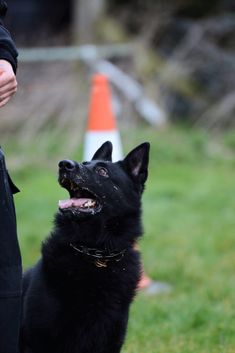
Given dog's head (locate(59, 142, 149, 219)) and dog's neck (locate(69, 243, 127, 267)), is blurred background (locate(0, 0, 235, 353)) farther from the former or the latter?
dog's head (locate(59, 142, 149, 219))

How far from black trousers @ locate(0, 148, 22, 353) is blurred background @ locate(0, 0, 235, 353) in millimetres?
1468

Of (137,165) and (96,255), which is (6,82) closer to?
(96,255)

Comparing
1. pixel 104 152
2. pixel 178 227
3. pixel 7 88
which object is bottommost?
pixel 178 227

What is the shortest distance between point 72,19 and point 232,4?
3.51 meters

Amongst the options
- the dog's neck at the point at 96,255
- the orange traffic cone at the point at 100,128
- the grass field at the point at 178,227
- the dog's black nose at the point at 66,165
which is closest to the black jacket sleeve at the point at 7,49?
the dog's black nose at the point at 66,165

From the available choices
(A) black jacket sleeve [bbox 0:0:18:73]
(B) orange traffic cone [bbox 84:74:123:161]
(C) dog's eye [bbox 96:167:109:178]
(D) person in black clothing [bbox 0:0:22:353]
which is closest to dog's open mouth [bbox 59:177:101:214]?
(C) dog's eye [bbox 96:167:109:178]

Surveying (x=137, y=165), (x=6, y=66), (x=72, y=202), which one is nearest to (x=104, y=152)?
(x=137, y=165)

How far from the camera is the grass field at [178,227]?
14.8 feet

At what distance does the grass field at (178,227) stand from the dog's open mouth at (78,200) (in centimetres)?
101

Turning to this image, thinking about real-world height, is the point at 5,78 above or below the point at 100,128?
above

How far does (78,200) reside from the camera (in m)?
3.67

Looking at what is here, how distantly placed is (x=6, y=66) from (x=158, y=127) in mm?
9383

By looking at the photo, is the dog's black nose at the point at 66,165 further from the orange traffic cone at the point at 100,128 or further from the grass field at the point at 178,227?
the orange traffic cone at the point at 100,128

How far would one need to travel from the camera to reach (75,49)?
12.7 meters
